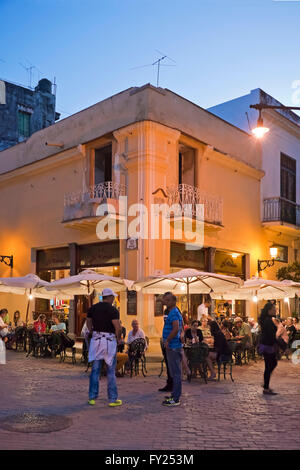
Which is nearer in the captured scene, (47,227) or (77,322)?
(77,322)

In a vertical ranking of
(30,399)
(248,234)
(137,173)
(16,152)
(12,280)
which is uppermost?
(16,152)

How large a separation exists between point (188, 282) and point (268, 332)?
4488 mm

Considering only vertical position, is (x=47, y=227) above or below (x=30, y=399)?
above

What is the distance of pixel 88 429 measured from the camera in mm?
6438

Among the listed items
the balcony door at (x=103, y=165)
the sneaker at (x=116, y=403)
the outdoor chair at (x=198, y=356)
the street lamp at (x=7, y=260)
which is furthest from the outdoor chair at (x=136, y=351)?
the street lamp at (x=7, y=260)

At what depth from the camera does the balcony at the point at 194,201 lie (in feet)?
56.4

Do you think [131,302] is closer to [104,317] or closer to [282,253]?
[104,317]

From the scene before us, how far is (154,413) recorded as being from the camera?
748cm

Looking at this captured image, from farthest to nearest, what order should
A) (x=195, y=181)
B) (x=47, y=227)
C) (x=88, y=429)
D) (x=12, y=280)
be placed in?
(x=47, y=227), (x=195, y=181), (x=12, y=280), (x=88, y=429)
